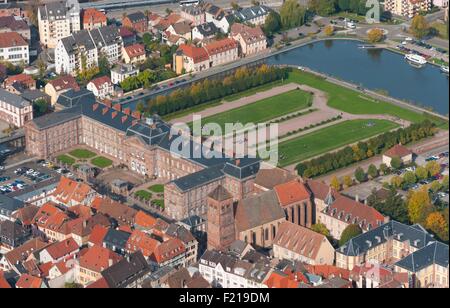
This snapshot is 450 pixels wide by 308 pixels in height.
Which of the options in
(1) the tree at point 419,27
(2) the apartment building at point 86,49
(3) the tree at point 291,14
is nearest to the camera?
(2) the apartment building at point 86,49

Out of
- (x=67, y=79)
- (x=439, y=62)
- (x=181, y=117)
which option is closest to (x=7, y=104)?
(x=67, y=79)

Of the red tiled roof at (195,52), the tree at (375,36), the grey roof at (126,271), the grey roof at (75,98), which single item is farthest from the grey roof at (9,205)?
the tree at (375,36)

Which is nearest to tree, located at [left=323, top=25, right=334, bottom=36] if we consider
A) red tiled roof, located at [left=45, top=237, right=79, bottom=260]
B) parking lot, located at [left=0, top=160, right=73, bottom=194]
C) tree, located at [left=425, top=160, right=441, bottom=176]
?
tree, located at [left=425, top=160, right=441, bottom=176]

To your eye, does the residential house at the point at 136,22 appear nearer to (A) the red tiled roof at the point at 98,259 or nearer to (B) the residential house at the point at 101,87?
(B) the residential house at the point at 101,87

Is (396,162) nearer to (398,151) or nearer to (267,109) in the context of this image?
(398,151)

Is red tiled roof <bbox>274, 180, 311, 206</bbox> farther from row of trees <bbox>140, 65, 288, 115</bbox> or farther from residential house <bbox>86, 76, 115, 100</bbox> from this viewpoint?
residential house <bbox>86, 76, 115, 100</bbox>

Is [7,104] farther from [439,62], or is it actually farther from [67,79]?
[439,62]

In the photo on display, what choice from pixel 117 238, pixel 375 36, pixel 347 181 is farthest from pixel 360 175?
pixel 375 36
